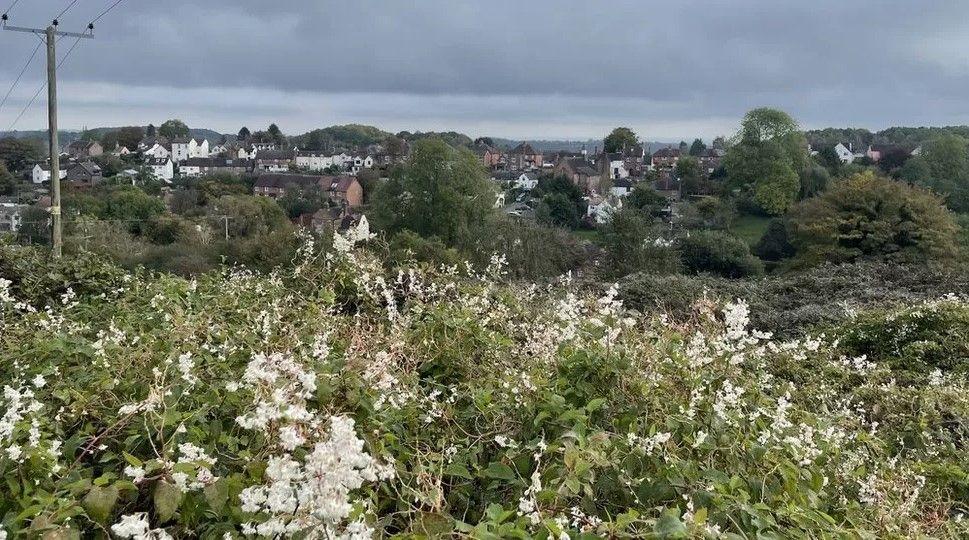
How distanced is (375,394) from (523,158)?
106395 mm

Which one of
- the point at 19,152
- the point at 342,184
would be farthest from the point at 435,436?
the point at 19,152

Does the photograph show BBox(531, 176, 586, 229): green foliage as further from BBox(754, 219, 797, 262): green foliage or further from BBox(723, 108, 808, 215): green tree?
BBox(754, 219, 797, 262): green foliage

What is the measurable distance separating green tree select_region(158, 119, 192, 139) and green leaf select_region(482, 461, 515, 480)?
114942mm

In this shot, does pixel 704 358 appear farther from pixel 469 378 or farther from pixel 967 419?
pixel 967 419

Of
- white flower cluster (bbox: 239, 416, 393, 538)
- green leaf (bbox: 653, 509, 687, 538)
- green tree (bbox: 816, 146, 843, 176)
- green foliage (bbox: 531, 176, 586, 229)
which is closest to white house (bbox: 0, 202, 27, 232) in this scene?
green foliage (bbox: 531, 176, 586, 229)

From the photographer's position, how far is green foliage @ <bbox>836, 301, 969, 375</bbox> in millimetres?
7180

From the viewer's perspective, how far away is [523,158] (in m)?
108

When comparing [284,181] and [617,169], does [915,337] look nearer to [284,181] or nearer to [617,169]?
[284,181]

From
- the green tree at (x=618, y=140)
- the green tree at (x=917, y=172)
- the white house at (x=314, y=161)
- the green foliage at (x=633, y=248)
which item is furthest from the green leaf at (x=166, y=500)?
the green tree at (x=618, y=140)

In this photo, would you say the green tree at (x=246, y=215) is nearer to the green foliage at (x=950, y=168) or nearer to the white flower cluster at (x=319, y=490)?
the white flower cluster at (x=319, y=490)

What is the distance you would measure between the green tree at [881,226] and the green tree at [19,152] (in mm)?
64748

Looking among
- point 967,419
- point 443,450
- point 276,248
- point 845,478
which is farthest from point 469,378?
point 276,248

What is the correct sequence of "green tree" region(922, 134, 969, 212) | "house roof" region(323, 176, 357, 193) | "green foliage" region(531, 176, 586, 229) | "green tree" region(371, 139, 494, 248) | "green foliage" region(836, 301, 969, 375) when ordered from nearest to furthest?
1. "green foliage" region(836, 301, 969, 375)
2. "green tree" region(371, 139, 494, 248)
3. "green tree" region(922, 134, 969, 212)
4. "green foliage" region(531, 176, 586, 229)
5. "house roof" region(323, 176, 357, 193)

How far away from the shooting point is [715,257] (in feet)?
91.2
